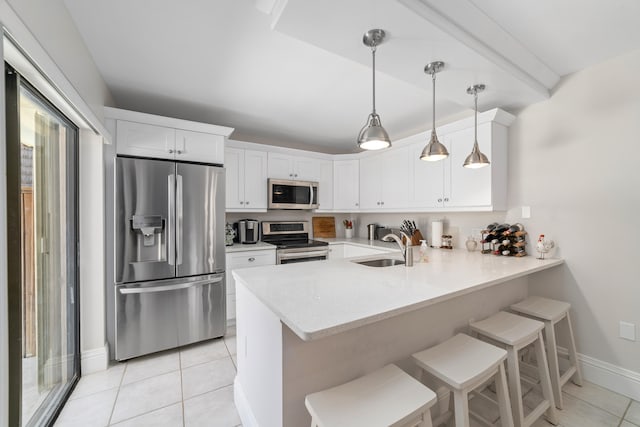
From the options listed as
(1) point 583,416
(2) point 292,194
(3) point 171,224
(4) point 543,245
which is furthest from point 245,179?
(1) point 583,416

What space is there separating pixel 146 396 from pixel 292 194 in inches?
101

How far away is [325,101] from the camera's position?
8.82ft

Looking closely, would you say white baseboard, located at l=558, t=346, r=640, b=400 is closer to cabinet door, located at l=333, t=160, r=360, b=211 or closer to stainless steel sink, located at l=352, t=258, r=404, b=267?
stainless steel sink, located at l=352, t=258, r=404, b=267

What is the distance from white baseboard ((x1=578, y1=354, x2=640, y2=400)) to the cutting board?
10.3ft

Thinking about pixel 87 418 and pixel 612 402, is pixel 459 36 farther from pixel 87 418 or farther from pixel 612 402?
pixel 87 418

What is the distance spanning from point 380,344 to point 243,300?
2.96 feet

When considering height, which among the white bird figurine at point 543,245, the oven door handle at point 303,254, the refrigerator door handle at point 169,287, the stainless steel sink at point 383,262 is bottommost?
the refrigerator door handle at point 169,287

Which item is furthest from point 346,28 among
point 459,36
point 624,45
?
point 624,45

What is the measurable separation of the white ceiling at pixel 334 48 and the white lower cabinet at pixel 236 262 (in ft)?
5.48

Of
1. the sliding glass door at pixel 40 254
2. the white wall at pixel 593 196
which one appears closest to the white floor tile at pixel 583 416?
the white wall at pixel 593 196

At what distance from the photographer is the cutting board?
14.1 feet

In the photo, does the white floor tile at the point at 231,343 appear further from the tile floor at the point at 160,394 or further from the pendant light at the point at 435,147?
the pendant light at the point at 435,147

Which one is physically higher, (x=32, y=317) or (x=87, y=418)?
(x=32, y=317)

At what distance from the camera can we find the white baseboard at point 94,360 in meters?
2.16
